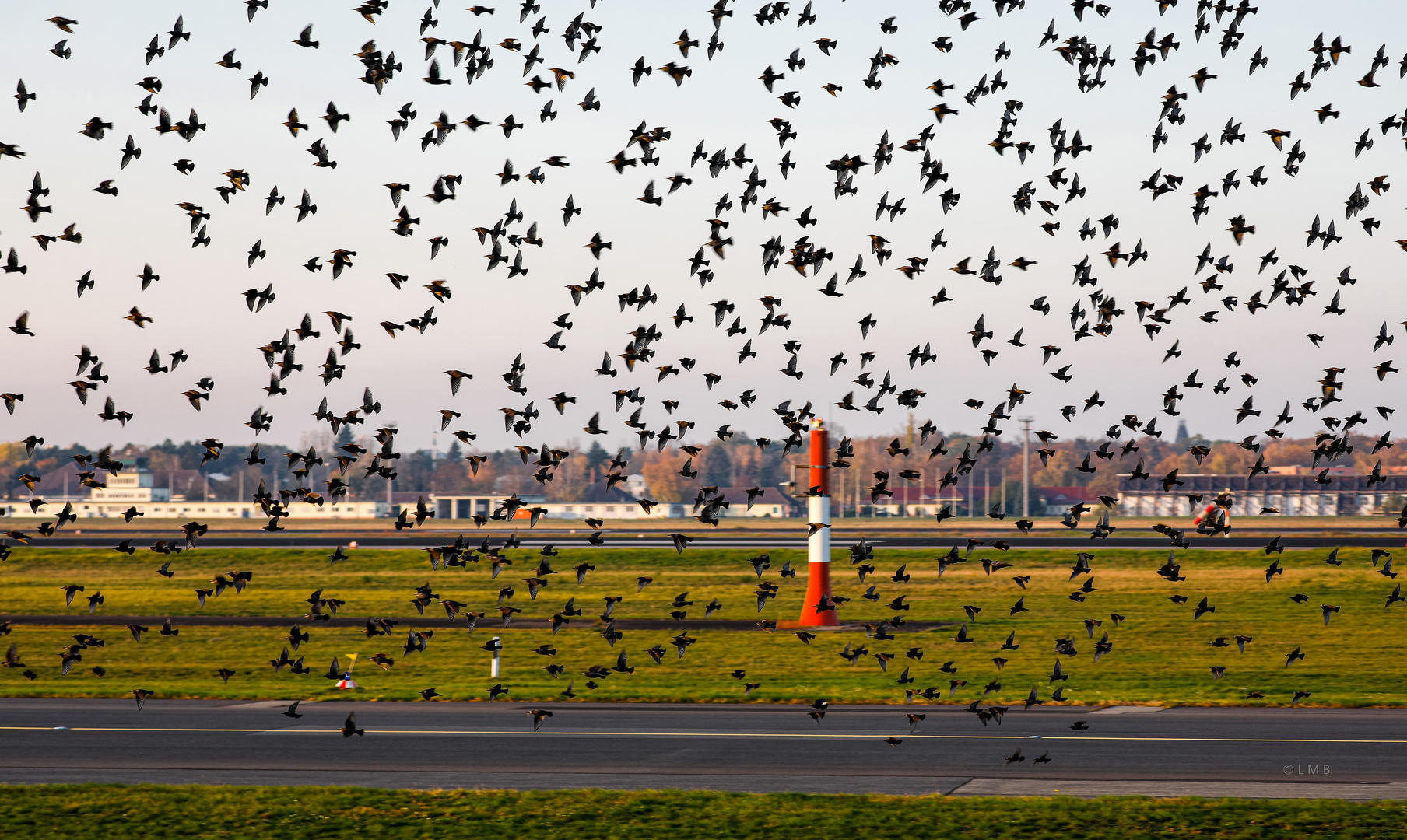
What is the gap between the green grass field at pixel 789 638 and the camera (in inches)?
1045

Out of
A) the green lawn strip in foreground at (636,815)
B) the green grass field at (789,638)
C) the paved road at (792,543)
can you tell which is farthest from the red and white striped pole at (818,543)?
the paved road at (792,543)

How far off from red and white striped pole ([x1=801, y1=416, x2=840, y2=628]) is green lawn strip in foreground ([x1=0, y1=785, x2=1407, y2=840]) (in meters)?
18.2

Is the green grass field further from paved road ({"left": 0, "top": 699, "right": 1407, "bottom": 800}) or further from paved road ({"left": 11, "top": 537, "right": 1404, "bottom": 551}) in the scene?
paved road ({"left": 11, "top": 537, "right": 1404, "bottom": 551})

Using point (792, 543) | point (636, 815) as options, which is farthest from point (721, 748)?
point (792, 543)

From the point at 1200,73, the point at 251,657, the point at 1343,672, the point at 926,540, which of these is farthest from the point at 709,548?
the point at 1200,73

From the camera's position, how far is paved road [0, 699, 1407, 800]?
53.6 feet

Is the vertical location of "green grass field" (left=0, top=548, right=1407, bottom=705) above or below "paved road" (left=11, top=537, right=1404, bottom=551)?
below

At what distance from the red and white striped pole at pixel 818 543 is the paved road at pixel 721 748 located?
33.4 ft

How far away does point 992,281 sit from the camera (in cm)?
1802

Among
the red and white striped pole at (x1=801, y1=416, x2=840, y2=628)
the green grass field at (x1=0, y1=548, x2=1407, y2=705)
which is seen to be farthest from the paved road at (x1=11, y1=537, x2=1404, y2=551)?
the red and white striped pole at (x1=801, y1=416, x2=840, y2=628)

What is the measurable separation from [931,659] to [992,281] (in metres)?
15.2

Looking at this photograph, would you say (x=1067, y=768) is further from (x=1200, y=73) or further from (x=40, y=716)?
(x=40, y=716)

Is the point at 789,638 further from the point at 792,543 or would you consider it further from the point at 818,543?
the point at 792,543

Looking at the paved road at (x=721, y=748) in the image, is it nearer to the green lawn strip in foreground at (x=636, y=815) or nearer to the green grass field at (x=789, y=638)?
the green lawn strip in foreground at (x=636, y=815)
